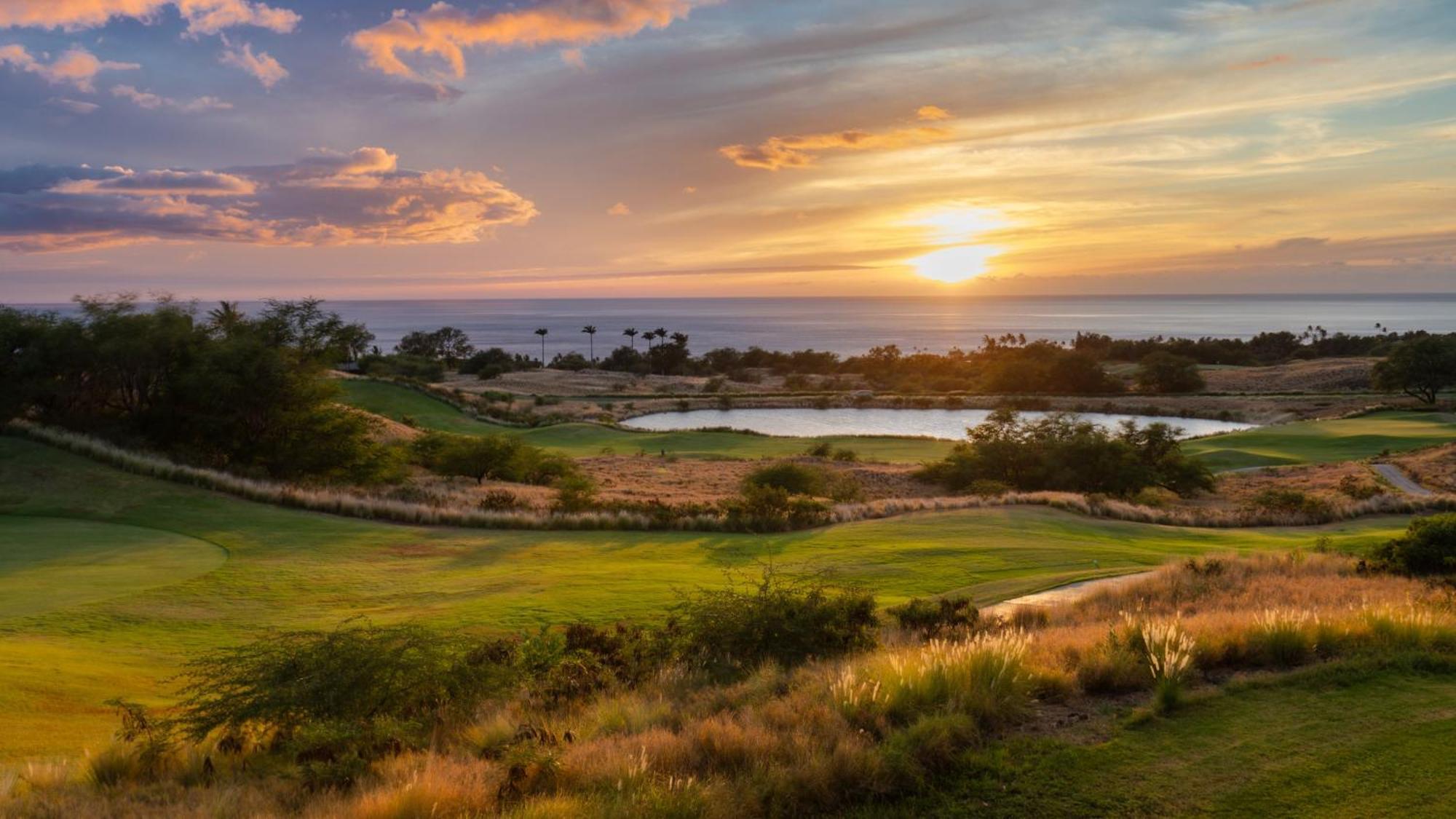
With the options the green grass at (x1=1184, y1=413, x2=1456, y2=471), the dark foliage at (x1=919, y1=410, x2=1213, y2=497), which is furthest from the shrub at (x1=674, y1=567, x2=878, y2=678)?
the green grass at (x1=1184, y1=413, x2=1456, y2=471)

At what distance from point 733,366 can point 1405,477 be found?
93.5 metres

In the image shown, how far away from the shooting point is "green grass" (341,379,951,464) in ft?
171

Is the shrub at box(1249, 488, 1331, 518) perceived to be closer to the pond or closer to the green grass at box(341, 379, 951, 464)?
the green grass at box(341, 379, 951, 464)

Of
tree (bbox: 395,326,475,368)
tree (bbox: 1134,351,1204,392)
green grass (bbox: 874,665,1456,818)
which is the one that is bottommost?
green grass (bbox: 874,665,1456,818)

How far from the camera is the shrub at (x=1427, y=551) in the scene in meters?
13.1

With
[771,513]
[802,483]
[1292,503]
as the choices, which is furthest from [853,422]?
[771,513]

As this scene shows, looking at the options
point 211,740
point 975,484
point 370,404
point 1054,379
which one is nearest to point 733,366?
point 1054,379

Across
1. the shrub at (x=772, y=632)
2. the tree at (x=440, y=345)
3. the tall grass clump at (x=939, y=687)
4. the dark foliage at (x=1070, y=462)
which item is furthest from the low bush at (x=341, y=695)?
the tree at (x=440, y=345)

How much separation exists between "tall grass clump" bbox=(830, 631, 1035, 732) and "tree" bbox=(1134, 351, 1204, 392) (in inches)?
3492

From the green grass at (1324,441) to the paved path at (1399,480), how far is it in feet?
17.3

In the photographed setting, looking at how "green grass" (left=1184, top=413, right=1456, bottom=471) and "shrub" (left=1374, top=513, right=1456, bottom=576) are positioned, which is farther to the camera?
"green grass" (left=1184, top=413, right=1456, bottom=471)

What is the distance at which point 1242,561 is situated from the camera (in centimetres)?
1478

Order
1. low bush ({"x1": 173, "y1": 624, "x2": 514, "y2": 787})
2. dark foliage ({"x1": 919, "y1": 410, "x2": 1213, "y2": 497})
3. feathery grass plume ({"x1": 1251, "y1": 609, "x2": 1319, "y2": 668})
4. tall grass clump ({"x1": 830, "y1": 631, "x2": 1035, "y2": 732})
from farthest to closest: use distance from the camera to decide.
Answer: dark foliage ({"x1": 919, "y1": 410, "x2": 1213, "y2": 497}) → feathery grass plume ({"x1": 1251, "y1": 609, "x2": 1319, "y2": 668}) → tall grass clump ({"x1": 830, "y1": 631, "x2": 1035, "y2": 732}) → low bush ({"x1": 173, "y1": 624, "x2": 514, "y2": 787})

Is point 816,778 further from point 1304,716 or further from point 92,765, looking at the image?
point 92,765
